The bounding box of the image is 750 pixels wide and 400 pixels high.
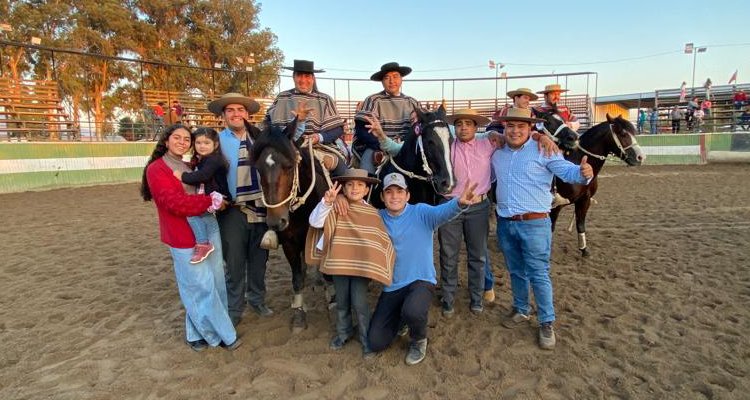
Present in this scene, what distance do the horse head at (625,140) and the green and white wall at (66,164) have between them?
53.1 feet

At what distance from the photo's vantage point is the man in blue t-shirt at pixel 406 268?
11.1 ft

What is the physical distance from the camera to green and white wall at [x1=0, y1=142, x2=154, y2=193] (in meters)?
12.7

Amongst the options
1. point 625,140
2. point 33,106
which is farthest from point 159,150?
point 33,106

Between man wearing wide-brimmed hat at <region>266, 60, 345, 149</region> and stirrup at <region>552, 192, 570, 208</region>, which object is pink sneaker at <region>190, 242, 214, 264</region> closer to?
man wearing wide-brimmed hat at <region>266, 60, 345, 149</region>

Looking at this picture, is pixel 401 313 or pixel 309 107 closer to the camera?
pixel 401 313

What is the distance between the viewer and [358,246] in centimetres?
338

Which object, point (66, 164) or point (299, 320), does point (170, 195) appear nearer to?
point (299, 320)

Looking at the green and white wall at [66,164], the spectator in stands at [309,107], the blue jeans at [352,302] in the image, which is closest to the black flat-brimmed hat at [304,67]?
the spectator in stands at [309,107]

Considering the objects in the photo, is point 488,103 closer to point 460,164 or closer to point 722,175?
point 722,175

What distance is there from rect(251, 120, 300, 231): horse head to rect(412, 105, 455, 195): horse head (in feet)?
4.18

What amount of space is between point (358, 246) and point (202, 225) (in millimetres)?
1329

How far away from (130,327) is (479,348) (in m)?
3.49

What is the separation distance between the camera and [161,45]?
32125 mm

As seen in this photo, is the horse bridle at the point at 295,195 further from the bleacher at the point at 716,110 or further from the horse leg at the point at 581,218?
the bleacher at the point at 716,110
